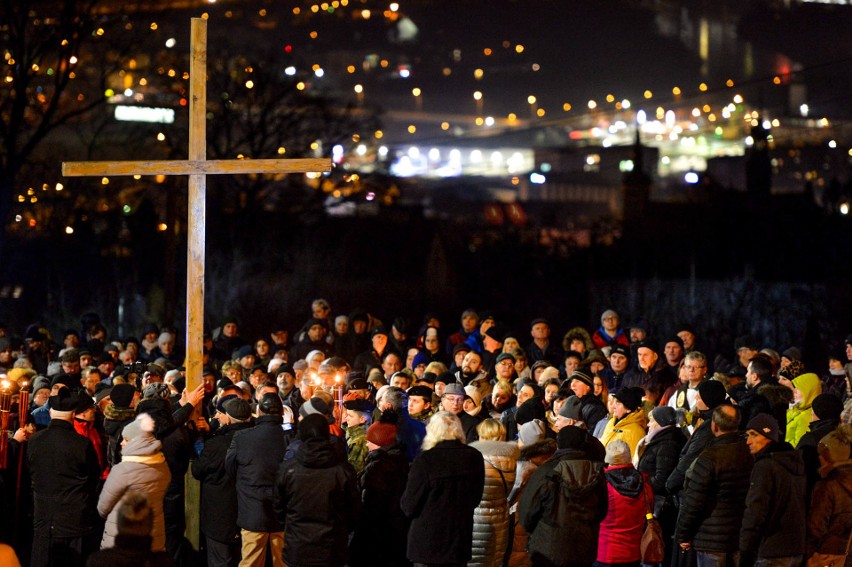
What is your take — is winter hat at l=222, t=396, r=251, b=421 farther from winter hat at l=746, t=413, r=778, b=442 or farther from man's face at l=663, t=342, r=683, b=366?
man's face at l=663, t=342, r=683, b=366

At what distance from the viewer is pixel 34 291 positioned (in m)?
34.1

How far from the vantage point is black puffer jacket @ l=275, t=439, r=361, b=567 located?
317 inches

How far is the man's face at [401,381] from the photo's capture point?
11492 millimetres

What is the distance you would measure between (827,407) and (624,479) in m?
2.35

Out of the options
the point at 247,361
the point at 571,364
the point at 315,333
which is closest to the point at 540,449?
the point at 571,364

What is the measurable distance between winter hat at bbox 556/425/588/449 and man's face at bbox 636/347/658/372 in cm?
438

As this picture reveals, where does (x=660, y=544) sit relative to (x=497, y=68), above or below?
below

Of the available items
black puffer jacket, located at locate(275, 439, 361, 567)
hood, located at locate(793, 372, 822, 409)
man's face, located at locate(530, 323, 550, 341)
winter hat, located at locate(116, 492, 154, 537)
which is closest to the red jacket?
black puffer jacket, located at locate(275, 439, 361, 567)

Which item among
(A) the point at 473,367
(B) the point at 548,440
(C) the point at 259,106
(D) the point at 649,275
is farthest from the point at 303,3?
(B) the point at 548,440

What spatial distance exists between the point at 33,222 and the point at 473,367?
23.7 metres

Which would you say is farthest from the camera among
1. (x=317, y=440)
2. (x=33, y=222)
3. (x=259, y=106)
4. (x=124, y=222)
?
(x=259, y=106)

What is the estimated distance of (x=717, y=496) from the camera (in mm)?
8539

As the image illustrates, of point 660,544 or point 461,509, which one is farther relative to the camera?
point 660,544

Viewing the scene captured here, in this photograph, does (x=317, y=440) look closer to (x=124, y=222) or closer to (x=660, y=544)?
(x=660, y=544)
